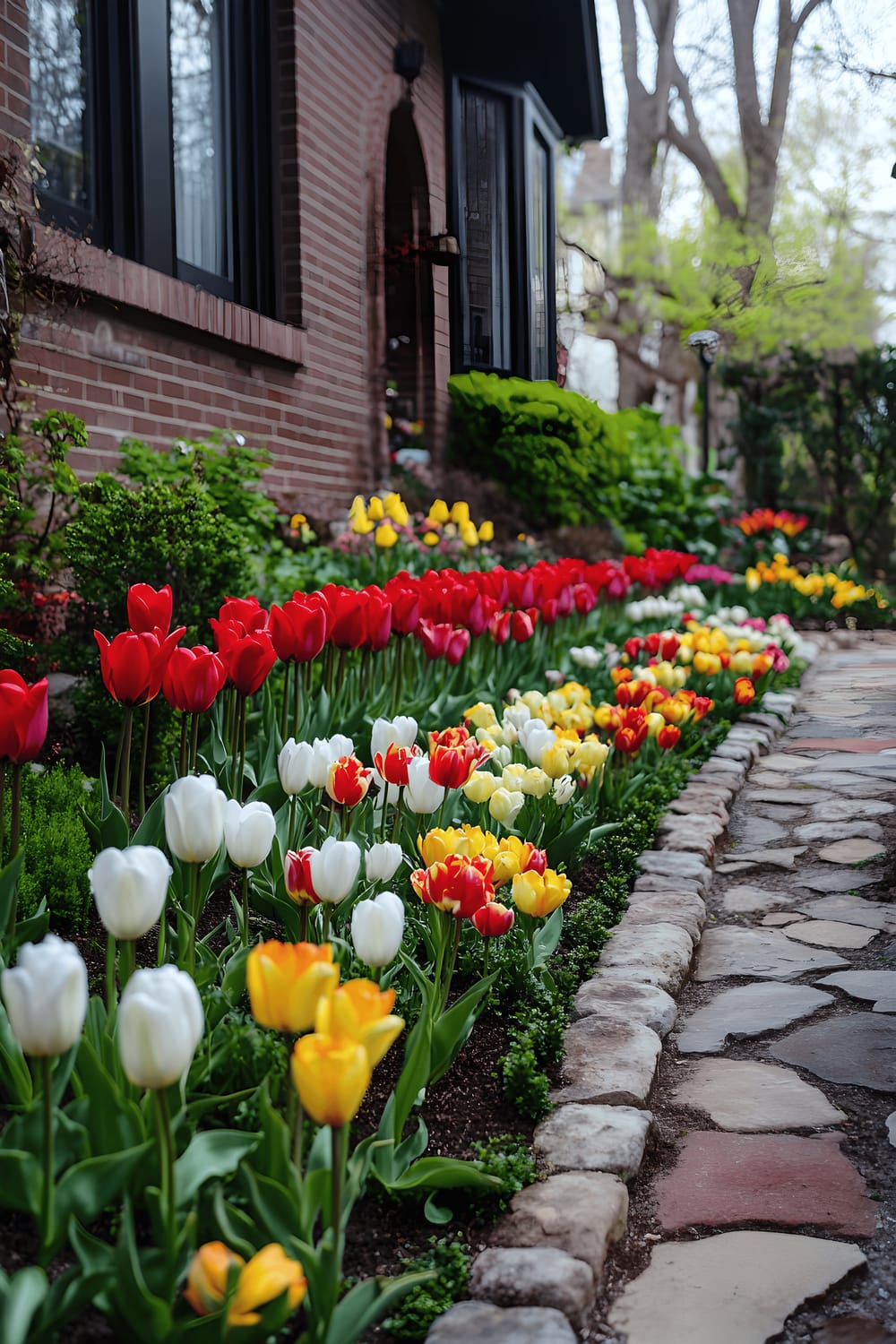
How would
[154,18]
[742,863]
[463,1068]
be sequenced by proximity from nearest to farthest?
[463,1068] < [742,863] < [154,18]

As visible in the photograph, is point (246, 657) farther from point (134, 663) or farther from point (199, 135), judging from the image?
point (199, 135)

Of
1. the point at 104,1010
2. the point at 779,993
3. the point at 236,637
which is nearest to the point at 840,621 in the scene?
the point at 779,993

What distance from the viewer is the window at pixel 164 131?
468 cm

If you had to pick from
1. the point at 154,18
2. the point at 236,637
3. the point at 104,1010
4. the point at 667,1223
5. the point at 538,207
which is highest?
the point at 154,18

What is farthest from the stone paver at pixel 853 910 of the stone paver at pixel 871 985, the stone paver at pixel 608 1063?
the stone paver at pixel 608 1063

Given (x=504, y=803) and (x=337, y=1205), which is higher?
(x=504, y=803)

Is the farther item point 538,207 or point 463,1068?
point 538,207

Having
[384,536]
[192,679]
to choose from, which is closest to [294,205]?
[384,536]

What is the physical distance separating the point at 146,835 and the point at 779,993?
1435mm

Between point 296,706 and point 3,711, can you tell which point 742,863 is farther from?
point 3,711

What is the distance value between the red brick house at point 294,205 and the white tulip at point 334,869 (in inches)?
68.6

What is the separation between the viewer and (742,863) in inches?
136

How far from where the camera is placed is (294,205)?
6113 mm

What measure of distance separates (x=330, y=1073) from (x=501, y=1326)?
52 centimetres
